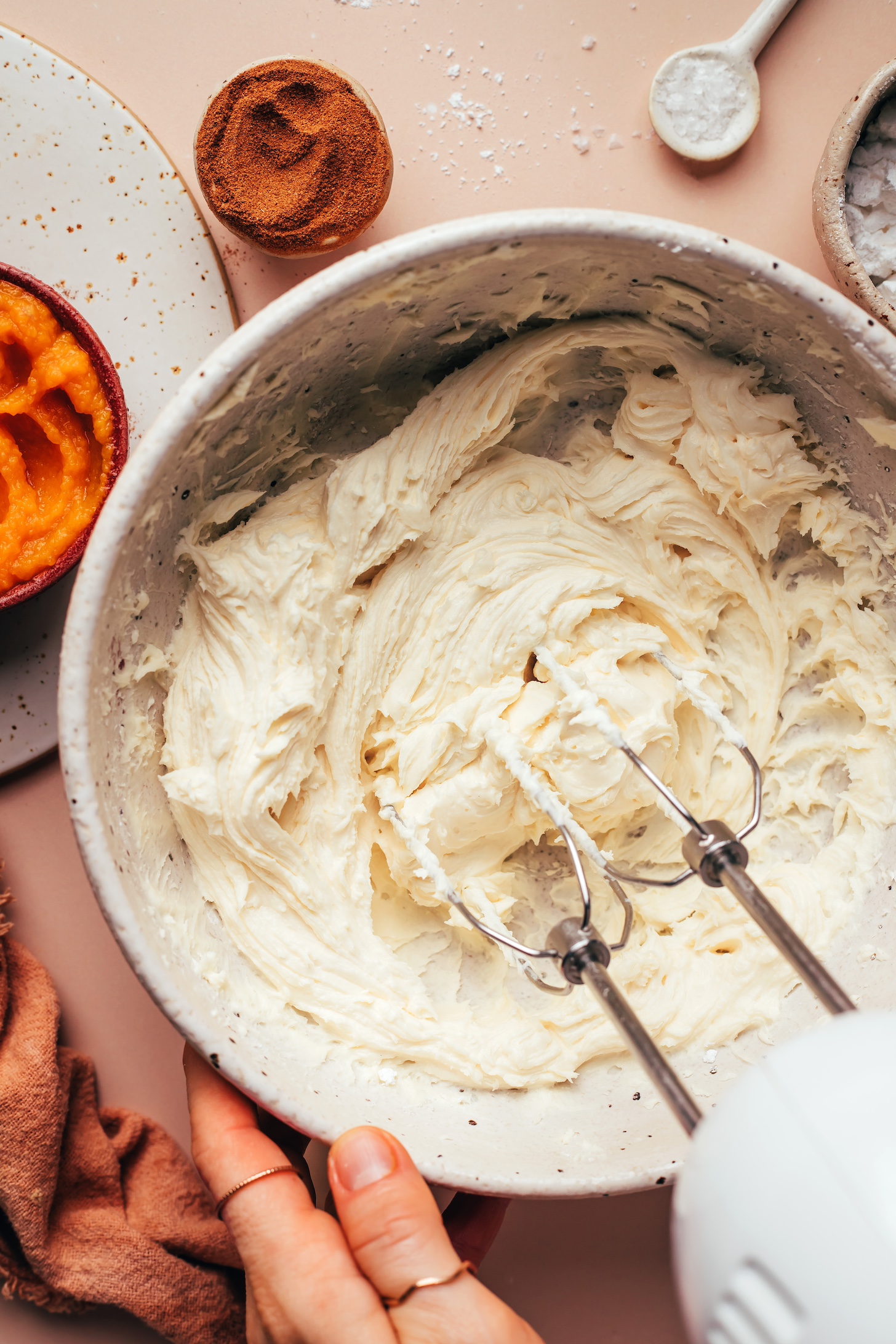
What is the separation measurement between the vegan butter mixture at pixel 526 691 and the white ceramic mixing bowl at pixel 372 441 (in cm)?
3

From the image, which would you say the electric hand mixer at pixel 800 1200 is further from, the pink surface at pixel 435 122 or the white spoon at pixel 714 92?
the white spoon at pixel 714 92

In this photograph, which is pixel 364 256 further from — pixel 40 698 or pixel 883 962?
pixel 883 962

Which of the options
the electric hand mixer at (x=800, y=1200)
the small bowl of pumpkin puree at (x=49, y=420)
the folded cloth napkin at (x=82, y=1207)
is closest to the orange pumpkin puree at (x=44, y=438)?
the small bowl of pumpkin puree at (x=49, y=420)

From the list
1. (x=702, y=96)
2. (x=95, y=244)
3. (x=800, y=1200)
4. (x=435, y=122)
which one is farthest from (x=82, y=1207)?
(x=702, y=96)

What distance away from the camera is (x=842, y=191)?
976 millimetres

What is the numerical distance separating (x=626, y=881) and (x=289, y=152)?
Result: 811mm

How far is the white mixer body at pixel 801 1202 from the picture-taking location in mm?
516

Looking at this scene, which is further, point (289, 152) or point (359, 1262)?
point (289, 152)

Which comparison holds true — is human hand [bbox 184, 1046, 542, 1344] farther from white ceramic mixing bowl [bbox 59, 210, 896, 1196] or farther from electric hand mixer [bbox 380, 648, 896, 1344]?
electric hand mixer [bbox 380, 648, 896, 1344]

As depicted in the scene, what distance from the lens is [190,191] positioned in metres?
1.05

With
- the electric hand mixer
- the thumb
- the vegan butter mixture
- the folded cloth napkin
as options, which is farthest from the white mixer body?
the folded cloth napkin

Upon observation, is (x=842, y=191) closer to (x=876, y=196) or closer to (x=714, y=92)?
(x=876, y=196)

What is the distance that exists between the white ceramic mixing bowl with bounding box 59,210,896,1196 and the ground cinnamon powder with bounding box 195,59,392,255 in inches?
6.9

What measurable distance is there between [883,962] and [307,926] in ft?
1.97
